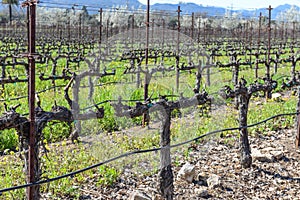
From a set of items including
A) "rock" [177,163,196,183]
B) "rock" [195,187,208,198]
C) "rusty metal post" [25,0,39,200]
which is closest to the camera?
"rusty metal post" [25,0,39,200]

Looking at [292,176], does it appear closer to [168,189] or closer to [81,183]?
[168,189]

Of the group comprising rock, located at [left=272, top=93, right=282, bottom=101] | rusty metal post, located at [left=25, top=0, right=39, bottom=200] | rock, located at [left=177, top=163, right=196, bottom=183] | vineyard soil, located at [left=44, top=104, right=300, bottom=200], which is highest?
rusty metal post, located at [left=25, top=0, right=39, bottom=200]

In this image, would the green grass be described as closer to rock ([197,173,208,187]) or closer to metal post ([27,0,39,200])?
rock ([197,173,208,187])

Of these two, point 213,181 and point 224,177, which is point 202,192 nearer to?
point 213,181

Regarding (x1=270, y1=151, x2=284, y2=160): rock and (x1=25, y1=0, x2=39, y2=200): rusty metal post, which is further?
(x1=270, y1=151, x2=284, y2=160): rock

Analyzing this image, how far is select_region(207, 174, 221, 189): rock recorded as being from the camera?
477 centimetres

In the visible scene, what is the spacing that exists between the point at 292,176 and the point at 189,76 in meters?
8.76

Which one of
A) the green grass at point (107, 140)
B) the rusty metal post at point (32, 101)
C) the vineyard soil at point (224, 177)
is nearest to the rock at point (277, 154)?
the vineyard soil at point (224, 177)

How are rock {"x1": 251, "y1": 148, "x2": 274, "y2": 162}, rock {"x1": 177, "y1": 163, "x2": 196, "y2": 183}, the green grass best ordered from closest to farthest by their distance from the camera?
the green grass → rock {"x1": 177, "y1": 163, "x2": 196, "y2": 183} → rock {"x1": 251, "y1": 148, "x2": 274, "y2": 162}

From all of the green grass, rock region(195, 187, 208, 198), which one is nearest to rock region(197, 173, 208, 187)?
rock region(195, 187, 208, 198)

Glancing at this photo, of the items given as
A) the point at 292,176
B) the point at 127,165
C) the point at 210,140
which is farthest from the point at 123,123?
the point at 292,176

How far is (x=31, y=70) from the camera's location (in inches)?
120

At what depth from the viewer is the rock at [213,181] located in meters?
4.77

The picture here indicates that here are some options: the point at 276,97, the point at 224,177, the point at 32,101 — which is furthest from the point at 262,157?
the point at 276,97
